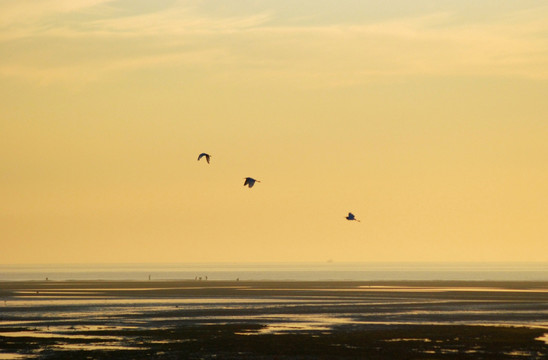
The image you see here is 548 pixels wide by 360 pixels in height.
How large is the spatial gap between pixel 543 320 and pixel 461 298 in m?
26.7


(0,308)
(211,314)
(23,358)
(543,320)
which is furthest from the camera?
(0,308)

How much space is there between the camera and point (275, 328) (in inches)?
2226

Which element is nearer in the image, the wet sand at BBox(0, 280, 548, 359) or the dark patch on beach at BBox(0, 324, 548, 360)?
the dark patch on beach at BBox(0, 324, 548, 360)

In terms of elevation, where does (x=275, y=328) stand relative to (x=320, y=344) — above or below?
above

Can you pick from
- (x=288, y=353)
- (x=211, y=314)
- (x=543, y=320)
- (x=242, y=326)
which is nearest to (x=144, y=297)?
(x=211, y=314)

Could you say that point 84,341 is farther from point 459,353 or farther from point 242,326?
point 459,353

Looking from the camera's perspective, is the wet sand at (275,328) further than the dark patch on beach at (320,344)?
Yes

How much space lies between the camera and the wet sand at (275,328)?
45562mm

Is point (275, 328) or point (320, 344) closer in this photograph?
point (320, 344)

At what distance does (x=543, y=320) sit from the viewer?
61969mm

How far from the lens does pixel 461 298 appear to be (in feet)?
291

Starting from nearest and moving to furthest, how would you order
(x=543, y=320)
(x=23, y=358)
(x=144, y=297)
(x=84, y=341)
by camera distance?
(x=23, y=358) → (x=84, y=341) → (x=543, y=320) → (x=144, y=297)

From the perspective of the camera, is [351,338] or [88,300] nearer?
[351,338]

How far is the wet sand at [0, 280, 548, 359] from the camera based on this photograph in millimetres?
45562
